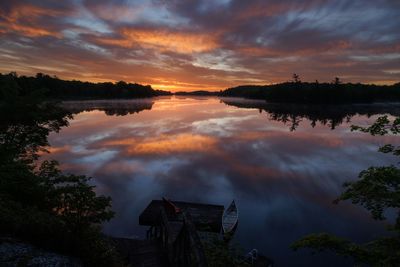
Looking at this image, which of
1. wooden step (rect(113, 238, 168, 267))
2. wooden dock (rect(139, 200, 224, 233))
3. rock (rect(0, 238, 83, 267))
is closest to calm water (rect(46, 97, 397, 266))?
wooden dock (rect(139, 200, 224, 233))

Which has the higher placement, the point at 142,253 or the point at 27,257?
the point at 27,257

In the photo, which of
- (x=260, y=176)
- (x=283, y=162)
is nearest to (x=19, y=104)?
(x=260, y=176)

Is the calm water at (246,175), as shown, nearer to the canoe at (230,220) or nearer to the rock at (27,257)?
the canoe at (230,220)

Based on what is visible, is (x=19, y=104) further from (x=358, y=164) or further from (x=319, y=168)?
(x=358, y=164)

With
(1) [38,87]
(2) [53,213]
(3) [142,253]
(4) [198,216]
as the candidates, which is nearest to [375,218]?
(3) [142,253]

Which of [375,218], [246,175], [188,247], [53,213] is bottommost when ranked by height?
[246,175]

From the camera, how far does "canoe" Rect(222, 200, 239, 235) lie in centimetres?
2111

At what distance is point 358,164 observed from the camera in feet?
129

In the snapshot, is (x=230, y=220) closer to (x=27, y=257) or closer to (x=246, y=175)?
(x=246, y=175)

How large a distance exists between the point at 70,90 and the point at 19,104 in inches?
7208

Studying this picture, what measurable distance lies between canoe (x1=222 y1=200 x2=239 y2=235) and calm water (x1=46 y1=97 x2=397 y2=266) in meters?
0.83

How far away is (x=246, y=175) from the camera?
34.0m

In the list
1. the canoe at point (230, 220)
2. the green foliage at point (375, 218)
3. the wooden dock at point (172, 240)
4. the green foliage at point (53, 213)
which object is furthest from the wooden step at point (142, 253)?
the canoe at point (230, 220)

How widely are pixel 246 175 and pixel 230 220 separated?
12497mm
